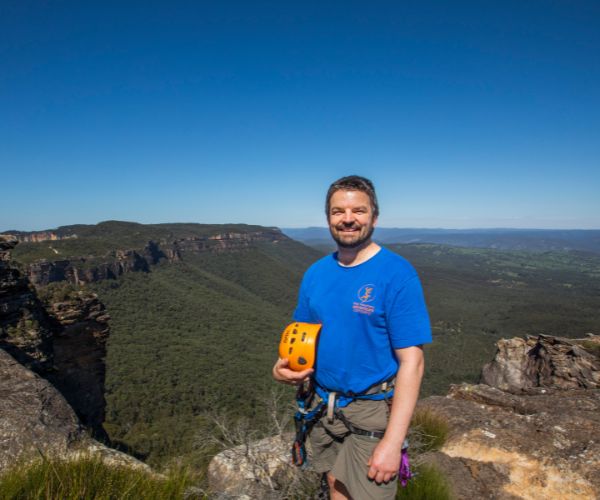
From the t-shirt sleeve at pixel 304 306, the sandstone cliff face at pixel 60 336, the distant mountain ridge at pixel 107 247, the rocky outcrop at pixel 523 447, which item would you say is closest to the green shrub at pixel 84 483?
the t-shirt sleeve at pixel 304 306

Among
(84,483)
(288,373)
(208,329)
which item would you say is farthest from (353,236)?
(208,329)

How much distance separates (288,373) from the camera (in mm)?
2469

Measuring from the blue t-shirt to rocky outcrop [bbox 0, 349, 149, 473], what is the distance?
2.22 metres

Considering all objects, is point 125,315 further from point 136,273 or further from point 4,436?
point 4,436

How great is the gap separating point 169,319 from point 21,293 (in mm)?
43836

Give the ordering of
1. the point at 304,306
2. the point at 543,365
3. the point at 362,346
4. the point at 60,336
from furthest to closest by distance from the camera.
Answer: the point at 60,336, the point at 543,365, the point at 304,306, the point at 362,346

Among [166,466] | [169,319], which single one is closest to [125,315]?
[169,319]

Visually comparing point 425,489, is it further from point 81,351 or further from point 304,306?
point 81,351

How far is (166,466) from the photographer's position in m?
2.90

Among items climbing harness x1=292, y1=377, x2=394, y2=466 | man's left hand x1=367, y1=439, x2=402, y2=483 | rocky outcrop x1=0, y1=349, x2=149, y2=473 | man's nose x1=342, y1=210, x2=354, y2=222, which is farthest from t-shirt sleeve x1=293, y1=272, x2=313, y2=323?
rocky outcrop x1=0, y1=349, x2=149, y2=473

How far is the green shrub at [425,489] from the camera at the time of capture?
3129mm

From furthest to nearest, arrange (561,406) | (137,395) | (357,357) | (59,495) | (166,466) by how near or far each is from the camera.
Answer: (137,395) → (561,406) → (166,466) → (357,357) → (59,495)

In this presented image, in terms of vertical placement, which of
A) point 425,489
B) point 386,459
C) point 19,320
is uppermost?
point 386,459

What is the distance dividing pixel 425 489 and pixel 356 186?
3.04m
